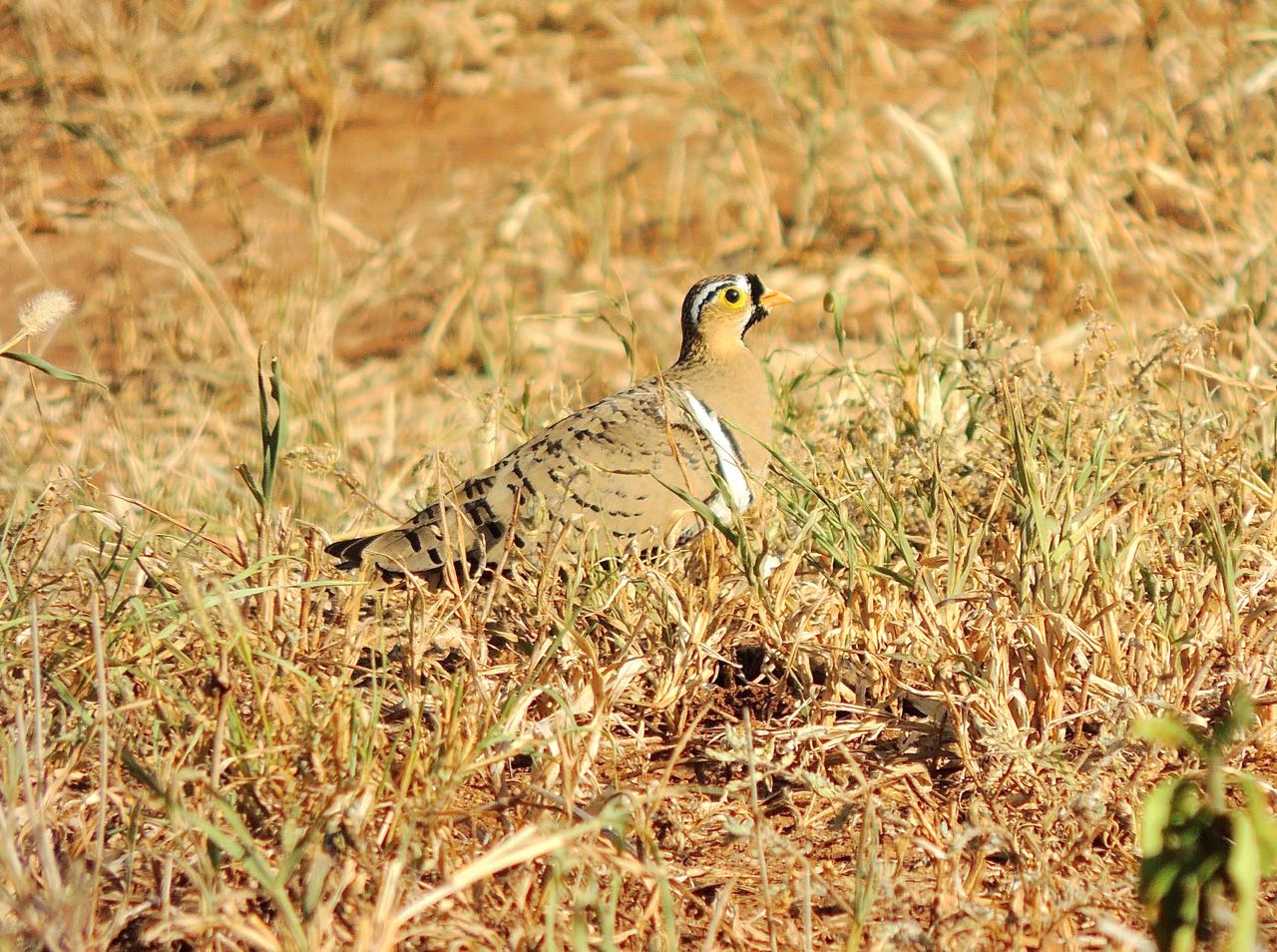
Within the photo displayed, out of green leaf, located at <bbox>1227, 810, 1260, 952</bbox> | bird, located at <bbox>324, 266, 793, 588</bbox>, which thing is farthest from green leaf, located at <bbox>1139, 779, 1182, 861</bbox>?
bird, located at <bbox>324, 266, 793, 588</bbox>

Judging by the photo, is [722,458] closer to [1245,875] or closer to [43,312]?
[43,312]

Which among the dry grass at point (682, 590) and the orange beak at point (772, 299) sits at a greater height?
the orange beak at point (772, 299)

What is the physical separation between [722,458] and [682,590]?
2.32 feet

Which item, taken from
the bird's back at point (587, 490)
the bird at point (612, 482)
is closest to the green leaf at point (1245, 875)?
the bird at point (612, 482)

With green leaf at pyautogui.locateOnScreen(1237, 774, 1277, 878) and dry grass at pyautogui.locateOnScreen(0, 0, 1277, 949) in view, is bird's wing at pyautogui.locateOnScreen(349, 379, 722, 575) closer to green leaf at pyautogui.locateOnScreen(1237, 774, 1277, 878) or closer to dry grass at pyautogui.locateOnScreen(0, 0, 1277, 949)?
dry grass at pyautogui.locateOnScreen(0, 0, 1277, 949)

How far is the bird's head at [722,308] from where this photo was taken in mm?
4445

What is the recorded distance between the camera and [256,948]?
2375 millimetres

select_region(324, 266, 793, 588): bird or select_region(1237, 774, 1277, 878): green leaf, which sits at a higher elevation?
select_region(1237, 774, 1277, 878): green leaf

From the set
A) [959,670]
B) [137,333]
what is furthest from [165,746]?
[137,333]

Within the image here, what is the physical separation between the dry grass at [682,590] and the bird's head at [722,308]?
0.73 feet

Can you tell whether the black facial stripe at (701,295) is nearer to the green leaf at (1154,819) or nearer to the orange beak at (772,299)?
the orange beak at (772,299)

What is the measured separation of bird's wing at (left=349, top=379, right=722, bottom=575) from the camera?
11.7 feet

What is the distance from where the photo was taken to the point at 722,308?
176 inches

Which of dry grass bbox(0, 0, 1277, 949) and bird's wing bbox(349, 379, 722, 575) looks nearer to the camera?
dry grass bbox(0, 0, 1277, 949)
